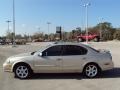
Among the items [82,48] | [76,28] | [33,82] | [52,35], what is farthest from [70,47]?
[52,35]

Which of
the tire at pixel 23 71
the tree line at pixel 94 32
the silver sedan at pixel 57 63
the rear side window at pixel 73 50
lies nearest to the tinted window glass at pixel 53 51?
the silver sedan at pixel 57 63

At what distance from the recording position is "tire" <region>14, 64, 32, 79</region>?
41.6 feet

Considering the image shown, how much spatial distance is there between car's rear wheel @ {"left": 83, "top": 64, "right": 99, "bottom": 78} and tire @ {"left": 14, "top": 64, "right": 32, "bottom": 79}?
2284 millimetres

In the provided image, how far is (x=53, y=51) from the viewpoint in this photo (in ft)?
42.3

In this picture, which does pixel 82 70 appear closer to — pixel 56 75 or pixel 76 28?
pixel 56 75

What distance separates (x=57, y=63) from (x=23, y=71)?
1.42 meters

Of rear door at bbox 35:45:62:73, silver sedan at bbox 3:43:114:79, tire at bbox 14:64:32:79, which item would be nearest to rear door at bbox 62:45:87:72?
silver sedan at bbox 3:43:114:79

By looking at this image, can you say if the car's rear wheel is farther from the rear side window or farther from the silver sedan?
the rear side window

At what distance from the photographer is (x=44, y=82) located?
1172 centimetres

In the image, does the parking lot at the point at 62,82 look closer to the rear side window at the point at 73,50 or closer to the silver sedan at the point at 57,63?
the silver sedan at the point at 57,63

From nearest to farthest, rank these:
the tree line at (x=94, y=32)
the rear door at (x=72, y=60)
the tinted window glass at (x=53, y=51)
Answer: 1. the rear door at (x=72, y=60)
2. the tinted window glass at (x=53, y=51)
3. the tree line at (x=94, y=32)

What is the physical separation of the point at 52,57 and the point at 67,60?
2.05 feet

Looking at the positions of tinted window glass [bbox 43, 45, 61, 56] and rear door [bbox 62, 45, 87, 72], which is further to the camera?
tinted window glass [bbox 43, 45, 61, 56]

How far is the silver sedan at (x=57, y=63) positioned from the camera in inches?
499
